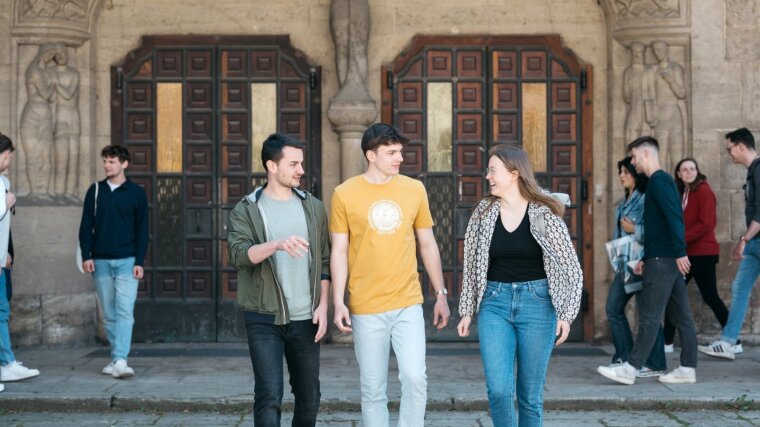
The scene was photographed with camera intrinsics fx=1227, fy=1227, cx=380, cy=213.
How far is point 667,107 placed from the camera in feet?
41.4

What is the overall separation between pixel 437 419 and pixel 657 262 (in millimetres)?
2287

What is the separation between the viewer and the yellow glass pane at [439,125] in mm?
13008

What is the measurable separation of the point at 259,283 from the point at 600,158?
7.01 m

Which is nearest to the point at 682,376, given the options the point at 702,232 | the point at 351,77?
the point at 702,232

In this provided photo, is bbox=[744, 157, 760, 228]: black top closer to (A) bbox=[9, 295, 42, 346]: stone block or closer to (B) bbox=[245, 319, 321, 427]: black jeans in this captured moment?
(B) bbox=[245, 319, 321, 427]: black jeans

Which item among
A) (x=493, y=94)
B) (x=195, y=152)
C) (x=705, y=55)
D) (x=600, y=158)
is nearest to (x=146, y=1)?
(x=195, y=152)

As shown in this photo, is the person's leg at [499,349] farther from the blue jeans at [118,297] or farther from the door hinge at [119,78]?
the door hinge at [119,78]

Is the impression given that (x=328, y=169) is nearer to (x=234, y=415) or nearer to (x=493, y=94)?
(x=493, y=94)

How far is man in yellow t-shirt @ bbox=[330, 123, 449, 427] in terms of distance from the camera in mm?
6738

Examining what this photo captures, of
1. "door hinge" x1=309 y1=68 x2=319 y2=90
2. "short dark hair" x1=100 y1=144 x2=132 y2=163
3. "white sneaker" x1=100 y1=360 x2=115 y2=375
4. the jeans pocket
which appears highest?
"door hinge" x1=309 y1=68 x2=319 y2=90

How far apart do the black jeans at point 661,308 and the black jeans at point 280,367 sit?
155 inches

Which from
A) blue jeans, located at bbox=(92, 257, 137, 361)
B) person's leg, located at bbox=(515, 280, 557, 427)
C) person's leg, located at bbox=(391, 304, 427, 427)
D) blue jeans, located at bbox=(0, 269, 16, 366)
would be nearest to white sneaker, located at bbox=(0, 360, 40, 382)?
blue jeans, located at bbox=(0, 269, 16, 366)

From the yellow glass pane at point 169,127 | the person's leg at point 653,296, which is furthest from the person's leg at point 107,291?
the person's leg at point 653,296

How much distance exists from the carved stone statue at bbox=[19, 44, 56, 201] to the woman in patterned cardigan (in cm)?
704
